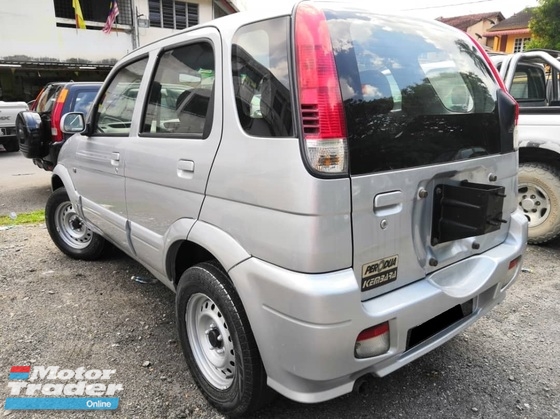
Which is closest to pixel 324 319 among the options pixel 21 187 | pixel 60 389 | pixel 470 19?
pixel 60 389

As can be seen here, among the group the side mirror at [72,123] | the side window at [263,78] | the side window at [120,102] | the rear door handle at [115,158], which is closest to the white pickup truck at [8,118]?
the side mirror at [72,123]

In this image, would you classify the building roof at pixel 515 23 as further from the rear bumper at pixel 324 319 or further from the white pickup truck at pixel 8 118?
the rear bumper at pixel 324 319

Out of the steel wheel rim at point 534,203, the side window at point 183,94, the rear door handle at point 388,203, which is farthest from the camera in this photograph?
the steel wheel rim at point 534,203

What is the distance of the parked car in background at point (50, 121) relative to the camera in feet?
18.1

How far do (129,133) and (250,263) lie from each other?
1.50m

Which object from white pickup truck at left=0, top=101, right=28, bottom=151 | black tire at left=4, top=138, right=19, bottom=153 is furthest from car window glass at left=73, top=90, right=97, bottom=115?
black tire at left=4, top=138, right=19, bottom=153

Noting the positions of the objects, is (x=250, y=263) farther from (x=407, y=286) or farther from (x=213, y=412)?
(x=213, y=412)

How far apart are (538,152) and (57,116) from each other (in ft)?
21.0

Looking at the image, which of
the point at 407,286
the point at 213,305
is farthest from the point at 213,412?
the point at 407,286

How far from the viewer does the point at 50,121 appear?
22.4ft

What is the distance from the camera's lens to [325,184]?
1.62 m

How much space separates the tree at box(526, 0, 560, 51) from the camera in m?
20.3

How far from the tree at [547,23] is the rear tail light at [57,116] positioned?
21.8 meters

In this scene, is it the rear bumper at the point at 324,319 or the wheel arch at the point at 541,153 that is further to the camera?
the wheel arch at the point at 541,153
